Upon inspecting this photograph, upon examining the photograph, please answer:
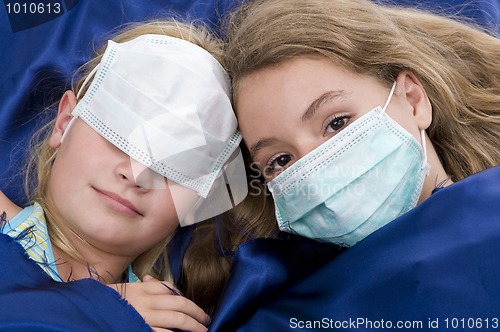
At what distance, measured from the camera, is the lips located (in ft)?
5.14

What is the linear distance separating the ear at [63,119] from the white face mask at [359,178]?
548 millimetres

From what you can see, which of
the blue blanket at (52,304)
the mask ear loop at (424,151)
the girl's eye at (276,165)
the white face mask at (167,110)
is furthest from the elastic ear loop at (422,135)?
the blue blanket at (52,304)

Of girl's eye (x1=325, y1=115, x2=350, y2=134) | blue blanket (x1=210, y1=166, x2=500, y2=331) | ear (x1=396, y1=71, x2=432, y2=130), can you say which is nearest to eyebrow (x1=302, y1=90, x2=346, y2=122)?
girl's eye (x1=325, y1=115, x2=350, y2=134)

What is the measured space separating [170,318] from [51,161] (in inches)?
21.7

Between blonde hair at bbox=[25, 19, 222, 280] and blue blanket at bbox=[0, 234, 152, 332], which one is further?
blonde hair at bbox=[25, 19, 222, 280]

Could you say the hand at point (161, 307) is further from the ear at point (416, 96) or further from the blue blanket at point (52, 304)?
the ear at point (416, 96)

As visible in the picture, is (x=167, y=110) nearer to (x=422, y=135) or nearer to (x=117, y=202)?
(x=117, y=202)

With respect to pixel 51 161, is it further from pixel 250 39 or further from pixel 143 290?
pixel 250 39

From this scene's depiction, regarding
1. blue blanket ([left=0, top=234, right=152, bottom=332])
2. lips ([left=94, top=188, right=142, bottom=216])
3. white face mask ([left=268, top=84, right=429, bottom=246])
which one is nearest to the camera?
blue blanket ([left=0, top=234, right=152, bottom=332])

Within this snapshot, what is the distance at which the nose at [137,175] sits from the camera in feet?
5.09

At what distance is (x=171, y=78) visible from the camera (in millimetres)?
1564

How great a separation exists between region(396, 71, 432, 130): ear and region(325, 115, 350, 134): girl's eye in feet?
0.52

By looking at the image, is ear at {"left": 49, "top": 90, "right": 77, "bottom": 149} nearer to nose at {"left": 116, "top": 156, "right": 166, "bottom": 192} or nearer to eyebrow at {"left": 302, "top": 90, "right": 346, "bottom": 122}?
nose at {"left": 116, "top": 156, "right": 166, "bottom": 192}

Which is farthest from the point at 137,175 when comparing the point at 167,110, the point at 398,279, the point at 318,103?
the point at 398,279
